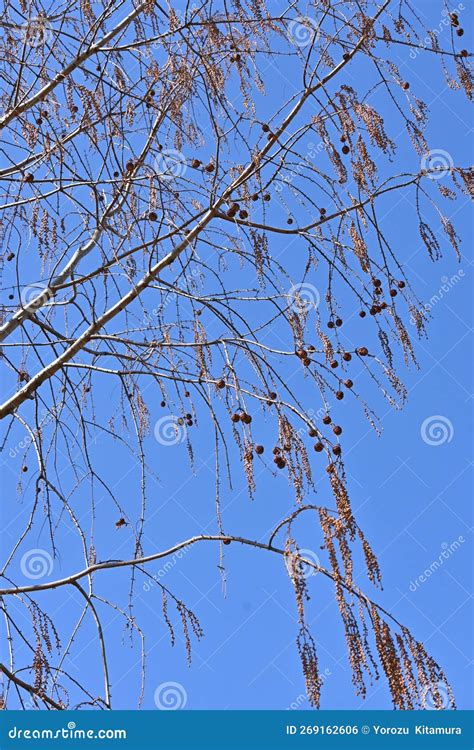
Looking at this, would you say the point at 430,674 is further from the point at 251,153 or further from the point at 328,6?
the point at 328,6

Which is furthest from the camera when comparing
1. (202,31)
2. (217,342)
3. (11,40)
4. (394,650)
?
(11,40)

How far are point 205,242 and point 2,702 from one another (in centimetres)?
135

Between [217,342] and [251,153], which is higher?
[251,153]

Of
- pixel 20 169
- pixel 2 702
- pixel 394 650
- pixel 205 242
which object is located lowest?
pixel 2 702

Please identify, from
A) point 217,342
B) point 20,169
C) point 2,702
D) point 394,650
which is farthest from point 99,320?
point 394,650

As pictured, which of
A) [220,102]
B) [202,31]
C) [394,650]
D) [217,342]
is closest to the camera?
[394,650]

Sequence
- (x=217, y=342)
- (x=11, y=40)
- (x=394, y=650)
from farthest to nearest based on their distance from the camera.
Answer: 1. (x=11, y=40)
2. (x=217, y=342)
3. (x=394, y=650)

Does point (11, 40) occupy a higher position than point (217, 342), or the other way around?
point (11, 40)

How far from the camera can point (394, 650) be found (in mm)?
1777

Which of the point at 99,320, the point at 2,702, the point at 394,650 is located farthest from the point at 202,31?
the point at 2,702

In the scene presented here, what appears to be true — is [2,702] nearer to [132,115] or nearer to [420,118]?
[132,115]

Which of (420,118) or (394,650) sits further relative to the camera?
(420,118)

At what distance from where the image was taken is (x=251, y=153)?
232 centimetres

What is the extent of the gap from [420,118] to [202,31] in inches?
26.9
